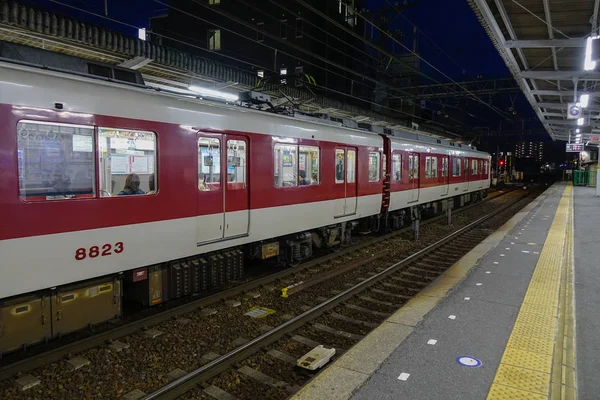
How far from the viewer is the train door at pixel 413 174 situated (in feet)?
45.9

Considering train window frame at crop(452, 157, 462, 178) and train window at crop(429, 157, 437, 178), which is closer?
train window at crop(429, 157, 437, 178)

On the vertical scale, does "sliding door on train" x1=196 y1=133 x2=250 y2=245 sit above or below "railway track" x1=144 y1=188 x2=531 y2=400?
above

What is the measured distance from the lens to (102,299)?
5.24 m

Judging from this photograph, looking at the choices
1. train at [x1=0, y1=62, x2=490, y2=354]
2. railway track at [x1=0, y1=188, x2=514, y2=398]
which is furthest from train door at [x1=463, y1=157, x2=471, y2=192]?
railway track at [x1=0, y1=188, x2=514, y2=398]

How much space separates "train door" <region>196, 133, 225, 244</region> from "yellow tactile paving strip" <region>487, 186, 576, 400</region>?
4.21 metres

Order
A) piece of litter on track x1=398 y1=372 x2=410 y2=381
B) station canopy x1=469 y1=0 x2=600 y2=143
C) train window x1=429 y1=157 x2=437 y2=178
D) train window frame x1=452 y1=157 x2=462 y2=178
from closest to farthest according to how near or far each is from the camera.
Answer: piece of litter on track x1=398 y1=372 x2=410 y2=381 < station canopy x1=469 y1=0 x2=600 y2=143 < train window x1=429 y1=157 x2=437 y2=178 < train window frame x1=452 y1=157 x2=462 y2=178

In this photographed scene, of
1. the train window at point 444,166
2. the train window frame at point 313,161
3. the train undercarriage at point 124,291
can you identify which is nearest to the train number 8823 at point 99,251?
the train undercarriage at point 124,291

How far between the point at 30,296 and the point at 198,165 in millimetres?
2674

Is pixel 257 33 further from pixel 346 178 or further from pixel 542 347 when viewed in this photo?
pixel 542 347

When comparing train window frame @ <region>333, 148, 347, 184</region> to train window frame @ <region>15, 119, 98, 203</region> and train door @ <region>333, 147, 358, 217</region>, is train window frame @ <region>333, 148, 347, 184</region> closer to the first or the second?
train door @ <region>333, 147, 358, 217</region>

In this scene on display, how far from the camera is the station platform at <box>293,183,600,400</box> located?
12.6 ft

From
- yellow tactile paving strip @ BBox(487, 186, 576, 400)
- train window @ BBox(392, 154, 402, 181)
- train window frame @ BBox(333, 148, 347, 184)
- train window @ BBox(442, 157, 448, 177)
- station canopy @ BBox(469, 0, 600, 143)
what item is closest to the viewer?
yellow tactile paving strip @ BBox(487, 186, 576, 400)

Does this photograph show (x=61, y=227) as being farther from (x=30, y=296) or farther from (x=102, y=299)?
(x=102, y=299)

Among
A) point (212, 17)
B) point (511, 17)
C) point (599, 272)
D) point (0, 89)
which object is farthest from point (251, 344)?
point (212, 17)
